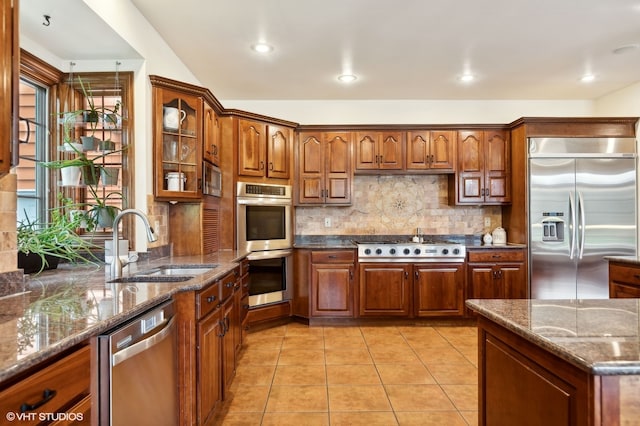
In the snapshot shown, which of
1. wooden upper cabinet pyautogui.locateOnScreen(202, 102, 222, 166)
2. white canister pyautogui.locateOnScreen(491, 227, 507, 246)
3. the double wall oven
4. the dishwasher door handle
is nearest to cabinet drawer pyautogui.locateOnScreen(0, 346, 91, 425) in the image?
the dishwasher door handle

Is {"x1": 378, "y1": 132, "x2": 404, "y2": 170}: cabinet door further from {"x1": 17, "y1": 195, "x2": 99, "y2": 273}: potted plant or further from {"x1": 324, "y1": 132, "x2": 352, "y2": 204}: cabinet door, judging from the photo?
{"x1": 17, "y1": 195, "x2": 99, "y2": 273}: potted plant

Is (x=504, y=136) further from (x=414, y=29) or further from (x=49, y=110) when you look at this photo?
(x=49, y=110)

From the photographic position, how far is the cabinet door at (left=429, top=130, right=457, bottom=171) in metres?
4.46

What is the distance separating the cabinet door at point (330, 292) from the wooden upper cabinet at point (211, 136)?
1.61m

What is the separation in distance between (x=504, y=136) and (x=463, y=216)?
1.08m

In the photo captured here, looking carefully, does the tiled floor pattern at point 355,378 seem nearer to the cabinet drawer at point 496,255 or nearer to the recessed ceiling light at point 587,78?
the cabinet drawer at point 496,255

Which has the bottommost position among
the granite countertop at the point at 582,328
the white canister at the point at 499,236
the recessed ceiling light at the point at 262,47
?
the granite countertop at the point at 582,328

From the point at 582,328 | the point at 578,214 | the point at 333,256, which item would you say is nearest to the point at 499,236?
the point at 578,214

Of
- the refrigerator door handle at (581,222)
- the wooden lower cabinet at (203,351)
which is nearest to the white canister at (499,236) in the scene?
the refrigerator door handle at (581,222)

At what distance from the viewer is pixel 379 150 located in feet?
14.7

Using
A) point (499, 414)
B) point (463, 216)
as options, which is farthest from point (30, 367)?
point (463, 216)

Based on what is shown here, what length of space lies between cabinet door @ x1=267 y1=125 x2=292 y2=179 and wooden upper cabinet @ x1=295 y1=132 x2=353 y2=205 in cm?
19

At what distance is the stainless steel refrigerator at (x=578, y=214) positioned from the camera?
158 inches

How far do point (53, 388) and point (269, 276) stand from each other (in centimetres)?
311
